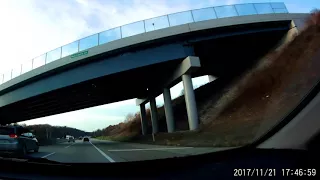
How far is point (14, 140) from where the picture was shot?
17.4 ft

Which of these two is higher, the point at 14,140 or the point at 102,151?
the point at 14,140

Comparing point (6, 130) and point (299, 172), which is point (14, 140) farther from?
point (299, 172)

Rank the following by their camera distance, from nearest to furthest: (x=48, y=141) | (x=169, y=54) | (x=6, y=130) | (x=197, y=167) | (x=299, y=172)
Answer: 1. (x=299, y=172)
2. (x=197, y=167)
3. (x=6, y=130)
4. (x=48, y=141)
5. (x=169, y=54)

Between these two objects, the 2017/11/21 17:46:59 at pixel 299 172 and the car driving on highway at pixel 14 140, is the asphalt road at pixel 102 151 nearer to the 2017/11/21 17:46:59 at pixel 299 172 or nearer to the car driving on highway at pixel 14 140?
the car driving on highway at pixel 14 140

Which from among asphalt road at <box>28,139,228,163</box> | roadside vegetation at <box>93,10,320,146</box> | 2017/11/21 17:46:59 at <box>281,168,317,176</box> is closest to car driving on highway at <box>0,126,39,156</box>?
asphalt road at <box>28,139,228,163</box>

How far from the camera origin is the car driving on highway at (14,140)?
5.19 metres

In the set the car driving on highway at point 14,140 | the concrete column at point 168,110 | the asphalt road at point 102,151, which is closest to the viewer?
the car driving on highway at point 14,140

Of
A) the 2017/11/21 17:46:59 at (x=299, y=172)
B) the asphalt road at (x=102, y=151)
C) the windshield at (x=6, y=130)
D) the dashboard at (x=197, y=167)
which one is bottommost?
the 2017/11/21 17:46:59 at (x=299, y=172)

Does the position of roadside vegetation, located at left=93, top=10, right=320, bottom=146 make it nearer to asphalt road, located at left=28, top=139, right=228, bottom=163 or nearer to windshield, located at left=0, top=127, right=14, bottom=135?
asphalt road, located at left=28, top=139, right=228, bottom=163

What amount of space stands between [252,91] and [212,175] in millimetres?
3158

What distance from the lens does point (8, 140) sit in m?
5.29

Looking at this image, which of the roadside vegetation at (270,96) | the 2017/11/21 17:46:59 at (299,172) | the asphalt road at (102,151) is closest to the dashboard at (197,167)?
the 2017/11/21 17:46:59 at (299,172)

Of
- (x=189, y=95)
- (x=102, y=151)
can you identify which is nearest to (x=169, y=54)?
(x=189, y=95)

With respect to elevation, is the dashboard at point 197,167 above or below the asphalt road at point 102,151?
below
